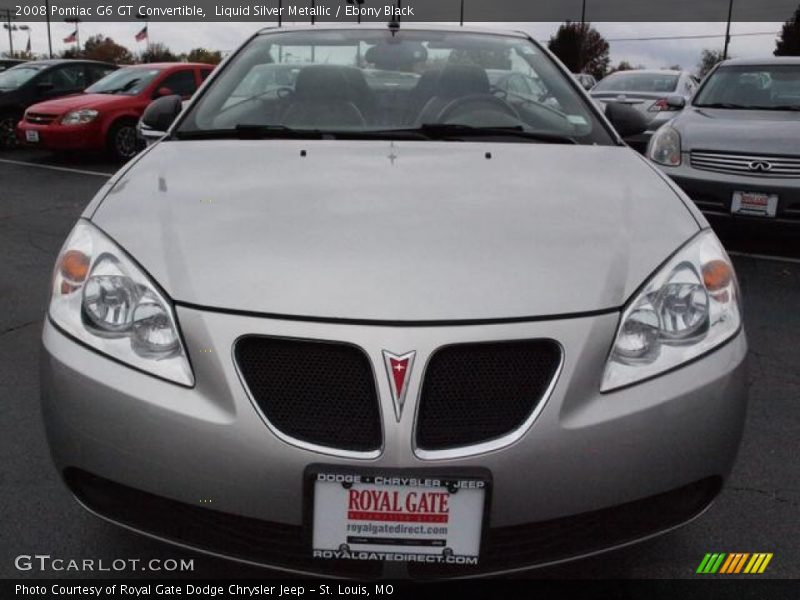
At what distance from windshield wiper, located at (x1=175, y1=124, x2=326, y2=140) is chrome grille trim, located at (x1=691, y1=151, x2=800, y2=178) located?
3884mm

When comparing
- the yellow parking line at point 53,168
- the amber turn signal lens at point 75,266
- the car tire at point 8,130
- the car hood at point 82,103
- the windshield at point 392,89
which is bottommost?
the yellow parking line at point 53,168

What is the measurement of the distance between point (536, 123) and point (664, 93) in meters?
9.93

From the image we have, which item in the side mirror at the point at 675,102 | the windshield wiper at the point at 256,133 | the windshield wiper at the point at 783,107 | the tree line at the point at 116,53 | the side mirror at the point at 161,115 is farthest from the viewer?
the tree line at the point at 116,53

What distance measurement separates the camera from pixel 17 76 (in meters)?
12.7

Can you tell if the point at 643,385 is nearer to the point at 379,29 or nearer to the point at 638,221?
the point at 638,221

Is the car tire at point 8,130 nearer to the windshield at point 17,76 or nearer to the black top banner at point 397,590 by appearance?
the windshield at point 17,76

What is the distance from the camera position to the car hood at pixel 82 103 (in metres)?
10.6

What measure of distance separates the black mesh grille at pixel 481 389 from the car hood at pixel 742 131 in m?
4.59

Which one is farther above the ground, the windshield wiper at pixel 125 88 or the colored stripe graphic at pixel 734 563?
the windshield wiper at pixel 125 88

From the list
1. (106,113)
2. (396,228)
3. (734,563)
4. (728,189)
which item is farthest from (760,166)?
(106,113)

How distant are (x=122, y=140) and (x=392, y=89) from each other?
894cm

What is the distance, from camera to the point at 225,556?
1686 mm

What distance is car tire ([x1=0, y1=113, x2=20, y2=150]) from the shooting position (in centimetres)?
1225

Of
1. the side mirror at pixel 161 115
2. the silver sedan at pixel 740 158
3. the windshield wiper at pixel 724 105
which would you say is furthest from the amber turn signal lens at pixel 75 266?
the windshield wiper at pixel 724 105
